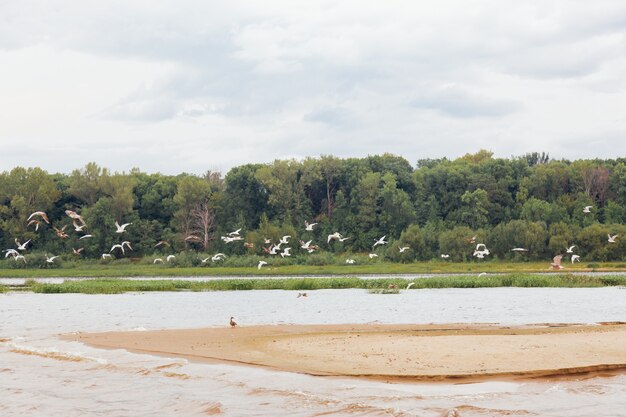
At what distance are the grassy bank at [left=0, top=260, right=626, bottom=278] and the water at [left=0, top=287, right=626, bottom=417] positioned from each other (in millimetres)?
33956

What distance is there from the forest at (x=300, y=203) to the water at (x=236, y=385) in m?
52.2

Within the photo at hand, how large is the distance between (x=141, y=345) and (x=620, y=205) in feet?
260

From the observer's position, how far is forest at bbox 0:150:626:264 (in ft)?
319

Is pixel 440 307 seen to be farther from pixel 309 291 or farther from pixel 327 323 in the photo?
pixel 309 291

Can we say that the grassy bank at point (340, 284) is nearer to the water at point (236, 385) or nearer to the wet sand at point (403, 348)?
the water at point (236, 385)

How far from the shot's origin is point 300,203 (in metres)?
105

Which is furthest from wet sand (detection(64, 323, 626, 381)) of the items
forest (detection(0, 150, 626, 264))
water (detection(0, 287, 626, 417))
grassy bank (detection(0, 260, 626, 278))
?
forest (detection(0, 150, 626, 264))

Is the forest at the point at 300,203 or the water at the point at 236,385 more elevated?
the forest at the point at 300,203

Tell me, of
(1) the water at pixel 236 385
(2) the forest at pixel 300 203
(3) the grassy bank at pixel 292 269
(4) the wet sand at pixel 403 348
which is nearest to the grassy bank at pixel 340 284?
(1) the water at pixel 236 385

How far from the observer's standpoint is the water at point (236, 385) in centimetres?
1844

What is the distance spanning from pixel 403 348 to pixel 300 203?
79.7 meters

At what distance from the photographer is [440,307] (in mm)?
43031

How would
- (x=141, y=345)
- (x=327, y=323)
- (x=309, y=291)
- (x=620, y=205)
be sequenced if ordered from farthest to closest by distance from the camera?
(x=620, y=205) → (x=309, y=291) → (x=327, y=323) → (x=141, y=345)

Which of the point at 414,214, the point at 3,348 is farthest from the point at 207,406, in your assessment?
the point at 414,214
